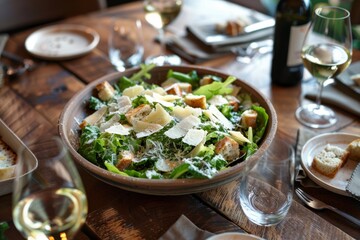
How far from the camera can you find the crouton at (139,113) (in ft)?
3.78

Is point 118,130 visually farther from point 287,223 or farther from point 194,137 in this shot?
point 287,223

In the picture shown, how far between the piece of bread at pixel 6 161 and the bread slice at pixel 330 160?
0.76 meters

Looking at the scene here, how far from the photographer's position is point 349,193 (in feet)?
3.37

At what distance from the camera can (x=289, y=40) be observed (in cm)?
146

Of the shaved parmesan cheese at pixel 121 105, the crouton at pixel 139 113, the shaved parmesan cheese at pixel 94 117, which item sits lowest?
the shaved parmesan cheese at pixel 94 117

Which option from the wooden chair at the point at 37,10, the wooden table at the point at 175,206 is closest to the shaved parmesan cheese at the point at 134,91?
the wooden table at the point at 175,206

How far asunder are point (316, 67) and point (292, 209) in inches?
18.6

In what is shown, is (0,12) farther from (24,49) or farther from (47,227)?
(47,227)

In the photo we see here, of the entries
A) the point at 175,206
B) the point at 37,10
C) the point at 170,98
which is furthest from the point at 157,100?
the point at 37,10

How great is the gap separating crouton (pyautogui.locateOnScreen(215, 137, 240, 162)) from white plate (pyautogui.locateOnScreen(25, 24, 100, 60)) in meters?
0.92

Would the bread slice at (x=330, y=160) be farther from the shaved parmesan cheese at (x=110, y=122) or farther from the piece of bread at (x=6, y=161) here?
the piece of bread at (x=6, y=161)

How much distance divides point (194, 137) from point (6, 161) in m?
0.52

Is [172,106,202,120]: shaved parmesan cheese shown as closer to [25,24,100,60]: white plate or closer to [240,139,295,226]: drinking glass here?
[240,139,295,226]: drinking glass

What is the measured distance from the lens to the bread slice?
3.64 ft
